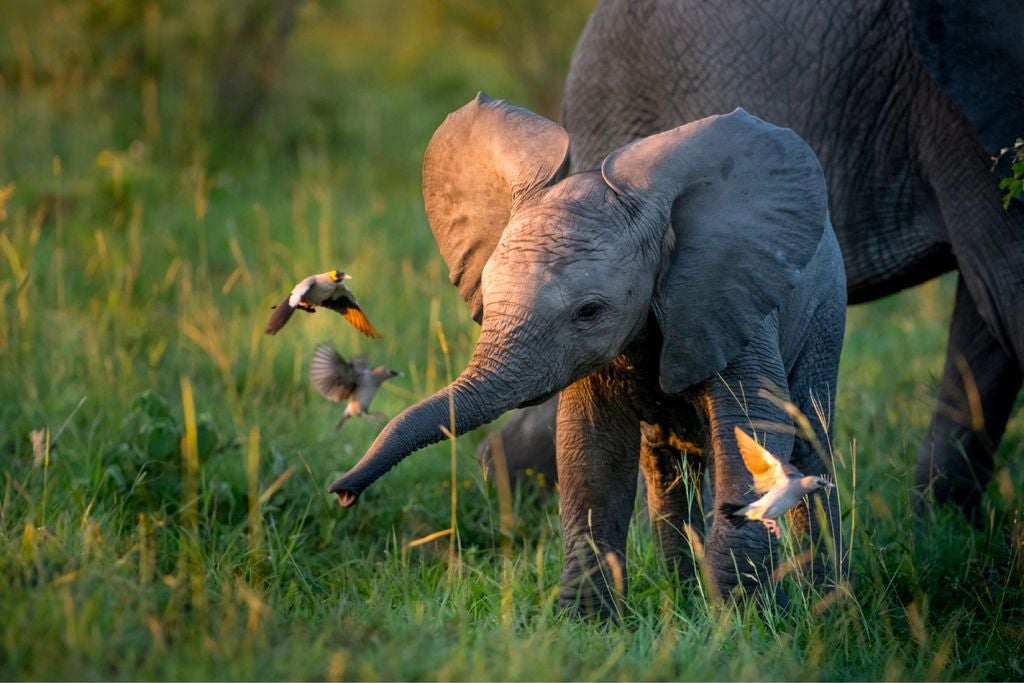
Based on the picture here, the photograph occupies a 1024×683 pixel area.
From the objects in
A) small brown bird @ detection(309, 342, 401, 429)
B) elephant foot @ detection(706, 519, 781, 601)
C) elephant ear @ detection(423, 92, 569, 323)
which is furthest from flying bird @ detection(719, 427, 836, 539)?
small brown bird @ detection(309, 342, 401, 429)

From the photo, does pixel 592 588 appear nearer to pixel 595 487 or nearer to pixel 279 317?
pixel 595 487

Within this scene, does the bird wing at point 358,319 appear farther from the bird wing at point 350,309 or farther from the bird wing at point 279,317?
the bird wing at point 279,317

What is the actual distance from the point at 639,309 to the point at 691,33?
1969mm

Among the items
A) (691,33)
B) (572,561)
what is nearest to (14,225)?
(691,33)

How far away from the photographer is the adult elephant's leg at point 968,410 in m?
5.61

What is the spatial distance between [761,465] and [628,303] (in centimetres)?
51

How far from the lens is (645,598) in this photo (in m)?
4.31

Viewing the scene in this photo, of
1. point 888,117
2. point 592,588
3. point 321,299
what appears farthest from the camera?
point 888,117

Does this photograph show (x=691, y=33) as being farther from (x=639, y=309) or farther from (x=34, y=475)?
(x=34, y=475)

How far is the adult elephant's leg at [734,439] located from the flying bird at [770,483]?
0.31ft

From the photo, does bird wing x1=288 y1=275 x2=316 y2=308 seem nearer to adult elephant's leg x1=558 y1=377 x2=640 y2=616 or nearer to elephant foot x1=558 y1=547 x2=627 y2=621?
adult elephant's leg x1=558 y1=377 x2=640 y2=616

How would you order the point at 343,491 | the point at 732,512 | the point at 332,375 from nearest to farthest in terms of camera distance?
the point at 343,491
the point at 732,512
the point at 332,375

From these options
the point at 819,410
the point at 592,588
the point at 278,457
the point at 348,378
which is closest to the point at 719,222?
the point at 819,410

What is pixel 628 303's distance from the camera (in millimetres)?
3707
